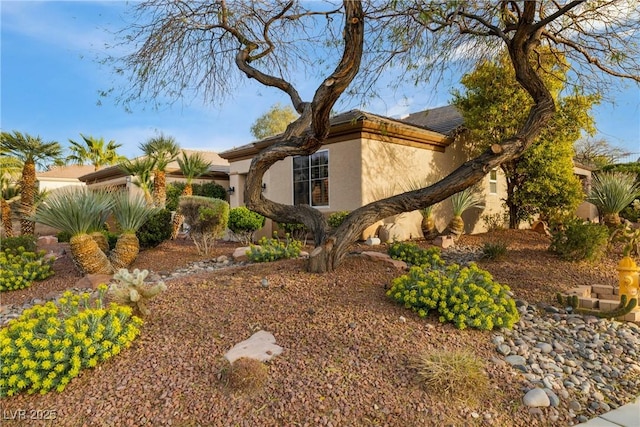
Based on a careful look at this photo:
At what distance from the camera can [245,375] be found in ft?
10.3

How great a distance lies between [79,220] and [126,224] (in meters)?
0.98

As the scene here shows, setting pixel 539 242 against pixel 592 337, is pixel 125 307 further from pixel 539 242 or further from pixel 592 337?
pixel 539 242

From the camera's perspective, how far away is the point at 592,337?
4406 mm

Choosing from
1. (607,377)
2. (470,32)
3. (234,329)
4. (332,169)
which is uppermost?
(470,32)

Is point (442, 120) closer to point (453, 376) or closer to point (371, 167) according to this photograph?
point (371, 167)

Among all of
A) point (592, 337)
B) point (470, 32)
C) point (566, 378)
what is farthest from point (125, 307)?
point (470, 32)

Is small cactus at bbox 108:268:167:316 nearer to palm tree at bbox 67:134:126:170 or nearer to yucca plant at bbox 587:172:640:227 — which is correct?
yucca plant at bbox 587:172:640:227

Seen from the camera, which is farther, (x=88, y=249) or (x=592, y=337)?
(x=88, y=249)

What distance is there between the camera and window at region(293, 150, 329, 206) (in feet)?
37.8

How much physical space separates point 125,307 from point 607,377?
473cm

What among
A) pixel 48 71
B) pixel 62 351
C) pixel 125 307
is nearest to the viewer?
pixel 62 351

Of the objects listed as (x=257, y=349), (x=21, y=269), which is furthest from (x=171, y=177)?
(x=257, y=349)

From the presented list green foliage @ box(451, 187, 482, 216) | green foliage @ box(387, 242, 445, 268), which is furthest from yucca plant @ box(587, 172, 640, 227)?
green foliage @ box(387, 242, 445, 268)

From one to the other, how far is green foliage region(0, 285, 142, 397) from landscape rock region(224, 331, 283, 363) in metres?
1.01
